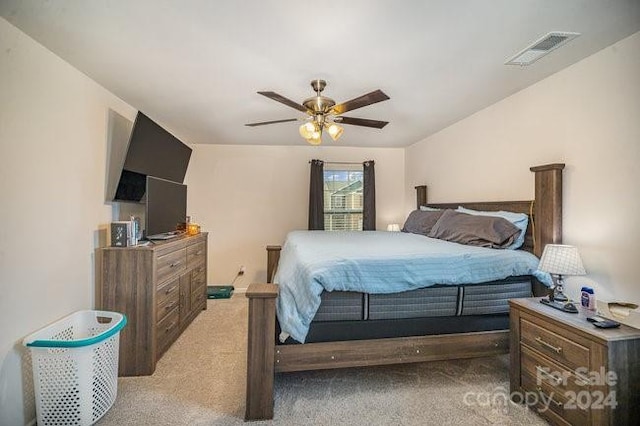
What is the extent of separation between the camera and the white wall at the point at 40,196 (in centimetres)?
160

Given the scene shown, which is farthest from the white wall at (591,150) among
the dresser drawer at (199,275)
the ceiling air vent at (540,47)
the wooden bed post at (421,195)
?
the dresser drawer at (199,275)

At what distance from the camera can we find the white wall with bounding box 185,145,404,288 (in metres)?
4.55

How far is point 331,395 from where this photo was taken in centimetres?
194

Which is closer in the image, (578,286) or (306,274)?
(306,274)

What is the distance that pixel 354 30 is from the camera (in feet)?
5.49

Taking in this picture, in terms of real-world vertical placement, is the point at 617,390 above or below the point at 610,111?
below

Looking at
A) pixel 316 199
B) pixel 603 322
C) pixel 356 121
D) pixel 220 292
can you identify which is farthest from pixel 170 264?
pixel 603 322

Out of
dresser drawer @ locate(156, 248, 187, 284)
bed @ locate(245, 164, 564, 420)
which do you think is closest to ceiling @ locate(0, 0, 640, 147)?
bed @ locate(245, 164, 564, 420)

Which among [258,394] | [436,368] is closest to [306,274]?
Result: [258,394]

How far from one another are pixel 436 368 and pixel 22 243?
289 centimetres

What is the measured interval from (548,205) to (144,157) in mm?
3447

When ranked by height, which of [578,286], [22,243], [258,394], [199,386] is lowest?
[199,386]

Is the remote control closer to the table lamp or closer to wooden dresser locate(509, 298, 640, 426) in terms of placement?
wooden dresser locate(509, 298, 640, 426)

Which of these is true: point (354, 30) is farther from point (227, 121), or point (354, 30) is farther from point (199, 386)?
point (199, 386)
